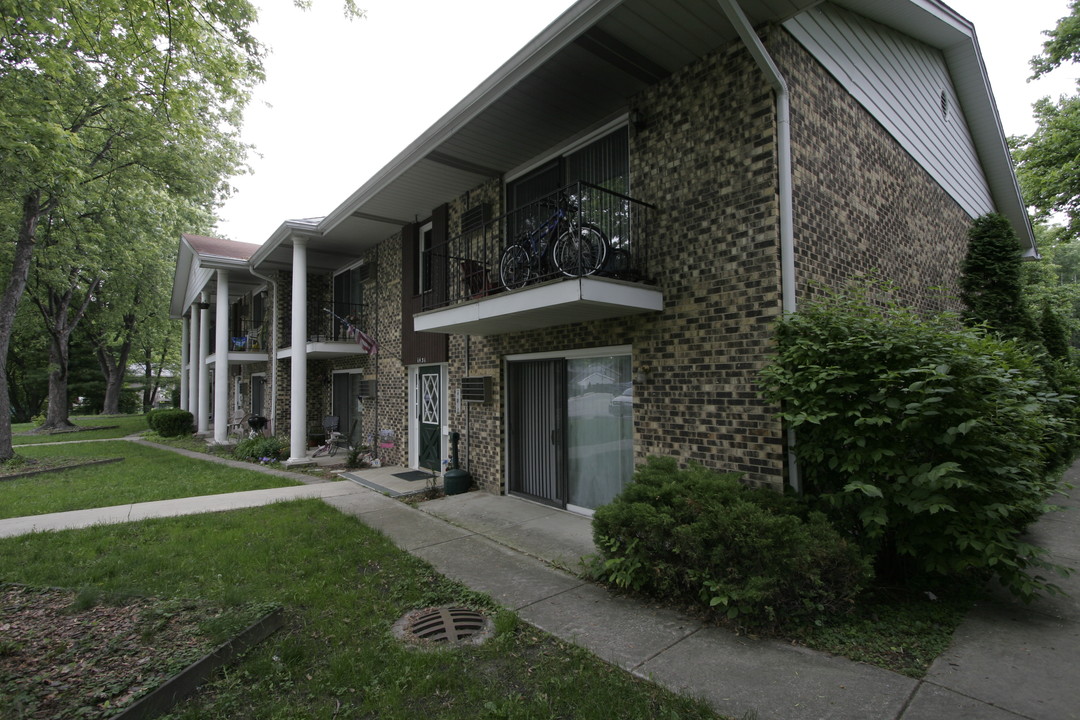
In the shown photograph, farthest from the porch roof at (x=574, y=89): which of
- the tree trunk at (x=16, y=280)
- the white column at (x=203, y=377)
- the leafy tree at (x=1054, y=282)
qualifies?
the white column at (x=203, y=377)

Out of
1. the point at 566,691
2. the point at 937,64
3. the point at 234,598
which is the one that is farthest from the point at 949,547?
the point at 937,64

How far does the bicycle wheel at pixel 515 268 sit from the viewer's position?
670cm

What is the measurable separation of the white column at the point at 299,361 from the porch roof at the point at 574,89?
665mm

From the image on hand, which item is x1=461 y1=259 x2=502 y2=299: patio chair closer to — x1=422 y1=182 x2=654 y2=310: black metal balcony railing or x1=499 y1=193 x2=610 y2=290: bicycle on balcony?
x1=422 y1=182 x2=654 y2=310: black metal balcony railing

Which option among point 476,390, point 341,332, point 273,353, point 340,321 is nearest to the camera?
point 476,390

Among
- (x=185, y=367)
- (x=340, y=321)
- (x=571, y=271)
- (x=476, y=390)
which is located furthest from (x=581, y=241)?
(x=185, y=367)

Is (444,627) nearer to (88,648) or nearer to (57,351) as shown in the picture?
(88,648)

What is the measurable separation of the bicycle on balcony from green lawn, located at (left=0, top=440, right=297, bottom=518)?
6.20 metres

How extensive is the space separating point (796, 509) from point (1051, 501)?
236 inches

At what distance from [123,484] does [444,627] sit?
28.7 feet

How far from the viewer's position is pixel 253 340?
56.1ft

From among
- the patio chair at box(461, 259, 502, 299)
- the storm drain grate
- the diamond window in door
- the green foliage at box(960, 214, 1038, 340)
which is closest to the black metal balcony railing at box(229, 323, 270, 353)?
the diamond window in door

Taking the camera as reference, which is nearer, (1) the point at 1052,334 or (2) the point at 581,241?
(2) the point at 581,241

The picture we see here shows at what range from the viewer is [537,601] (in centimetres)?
423
